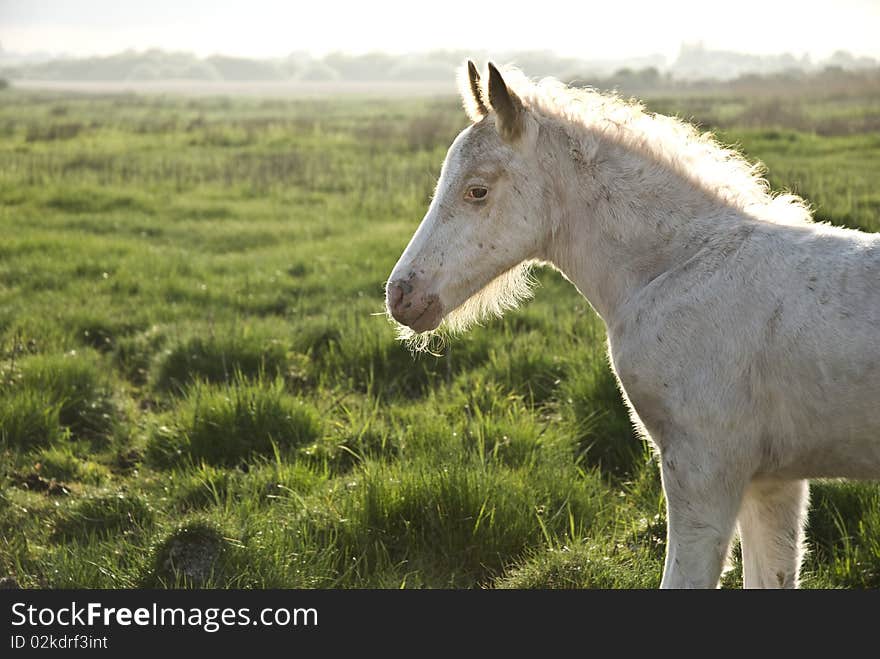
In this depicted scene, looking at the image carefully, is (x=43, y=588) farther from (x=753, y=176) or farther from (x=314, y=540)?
(x=753, y=176)

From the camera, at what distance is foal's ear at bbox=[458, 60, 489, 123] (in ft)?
13.1

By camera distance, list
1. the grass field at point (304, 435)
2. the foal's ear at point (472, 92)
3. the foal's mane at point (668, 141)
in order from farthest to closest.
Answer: the grass field at point (304, 435) < the foal's ear at point (472, 92) < the foal's mane at point (668, 141)

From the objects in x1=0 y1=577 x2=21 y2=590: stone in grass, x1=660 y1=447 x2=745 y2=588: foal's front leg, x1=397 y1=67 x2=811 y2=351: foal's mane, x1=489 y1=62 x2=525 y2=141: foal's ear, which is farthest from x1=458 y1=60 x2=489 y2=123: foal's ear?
x1=0 y1=577 x2=21 y2=590: stone in grass

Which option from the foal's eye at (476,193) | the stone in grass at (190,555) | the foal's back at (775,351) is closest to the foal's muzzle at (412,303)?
the foal's eye at (476,193)

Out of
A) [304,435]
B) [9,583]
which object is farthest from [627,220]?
[9,583]

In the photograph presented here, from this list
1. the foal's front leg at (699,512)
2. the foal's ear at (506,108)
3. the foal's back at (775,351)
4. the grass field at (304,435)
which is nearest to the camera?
the foal's back at (775,351)

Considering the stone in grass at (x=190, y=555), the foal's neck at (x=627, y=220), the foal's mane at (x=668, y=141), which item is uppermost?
the foal's mane at (x=668, y=141)

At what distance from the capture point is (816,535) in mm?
4797

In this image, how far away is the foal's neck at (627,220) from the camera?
3.78 meters

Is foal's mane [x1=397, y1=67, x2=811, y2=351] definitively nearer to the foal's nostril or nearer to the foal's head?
the foal's head

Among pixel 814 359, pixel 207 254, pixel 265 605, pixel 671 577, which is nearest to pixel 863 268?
pixel 814 359

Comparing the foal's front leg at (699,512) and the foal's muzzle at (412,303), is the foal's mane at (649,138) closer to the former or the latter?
the foal's muzzle at (412,303)

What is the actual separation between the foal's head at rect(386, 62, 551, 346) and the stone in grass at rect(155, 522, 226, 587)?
1.56 m

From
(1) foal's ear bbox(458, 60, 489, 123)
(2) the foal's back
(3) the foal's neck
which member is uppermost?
(1) foal's ear bbox(458, 60, 489, 123)
